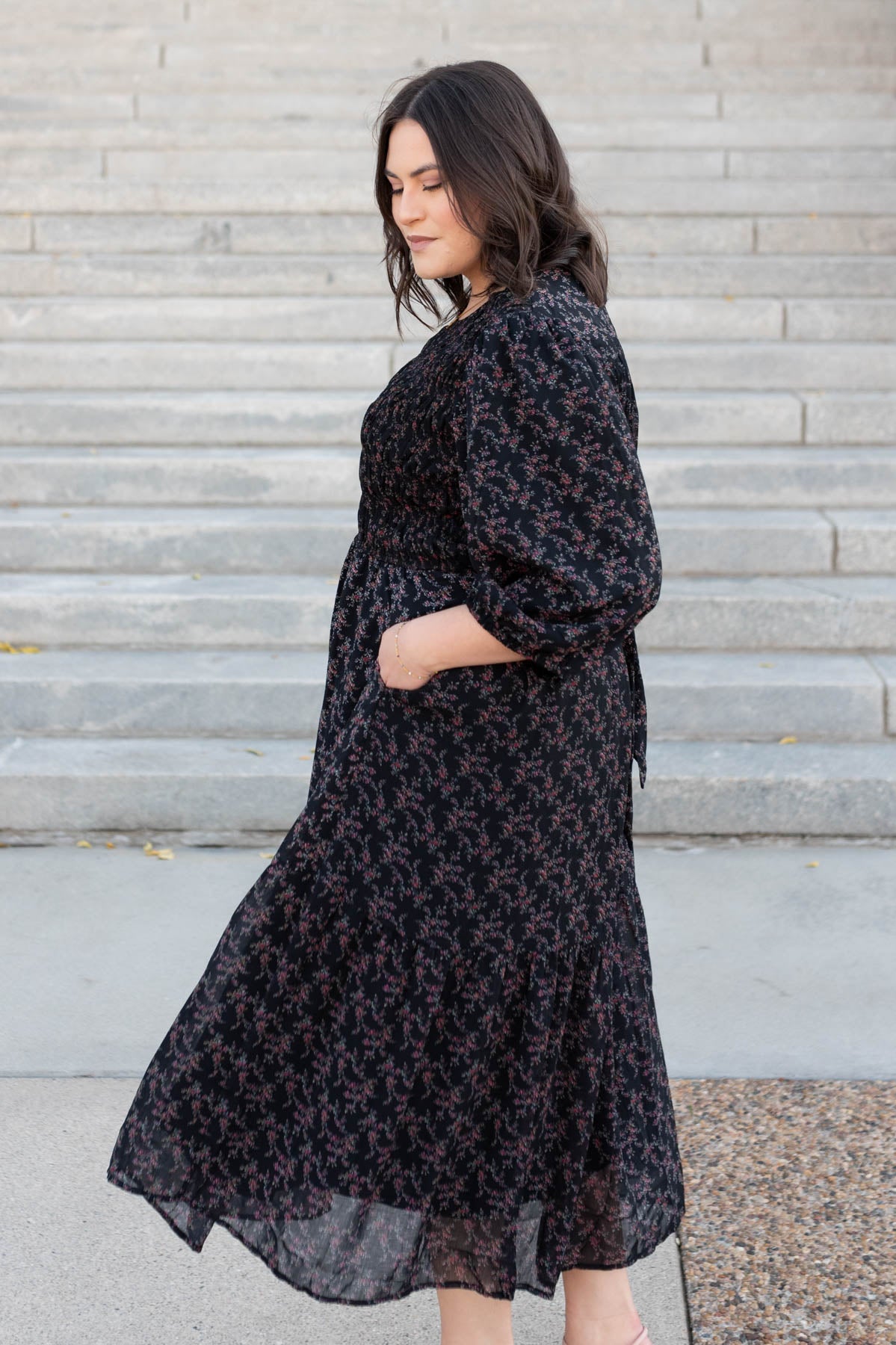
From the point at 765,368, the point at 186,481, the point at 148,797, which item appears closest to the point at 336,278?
the point at 186,481

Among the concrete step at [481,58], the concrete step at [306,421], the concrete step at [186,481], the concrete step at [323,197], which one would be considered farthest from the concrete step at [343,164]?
the concrete step at [186,481]

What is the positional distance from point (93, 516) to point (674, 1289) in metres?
3.92

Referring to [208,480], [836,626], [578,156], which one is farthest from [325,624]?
[578,156]

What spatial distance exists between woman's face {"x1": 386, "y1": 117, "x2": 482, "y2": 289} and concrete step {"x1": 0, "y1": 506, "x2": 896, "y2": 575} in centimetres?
341

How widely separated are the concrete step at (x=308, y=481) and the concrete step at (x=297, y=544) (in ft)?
0.61

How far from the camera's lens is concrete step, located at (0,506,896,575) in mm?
5168

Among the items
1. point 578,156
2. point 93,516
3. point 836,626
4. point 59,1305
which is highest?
point 578,156

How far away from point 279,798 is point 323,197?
4169 mm

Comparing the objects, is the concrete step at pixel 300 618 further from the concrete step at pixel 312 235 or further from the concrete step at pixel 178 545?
the concrete step at pixel 312 235

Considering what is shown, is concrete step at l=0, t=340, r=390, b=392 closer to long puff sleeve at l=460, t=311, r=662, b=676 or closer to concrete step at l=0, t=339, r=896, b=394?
concrete step at l=0, t=339, r=896, b=394

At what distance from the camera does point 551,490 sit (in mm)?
1646

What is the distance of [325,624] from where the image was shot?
500cm

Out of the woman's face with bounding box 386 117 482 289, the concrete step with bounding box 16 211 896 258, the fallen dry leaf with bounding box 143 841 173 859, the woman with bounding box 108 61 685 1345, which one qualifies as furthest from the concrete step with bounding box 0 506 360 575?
the woman's face with bounding box 386 117 482 289

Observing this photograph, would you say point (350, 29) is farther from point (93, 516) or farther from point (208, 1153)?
point (208, 1153)
